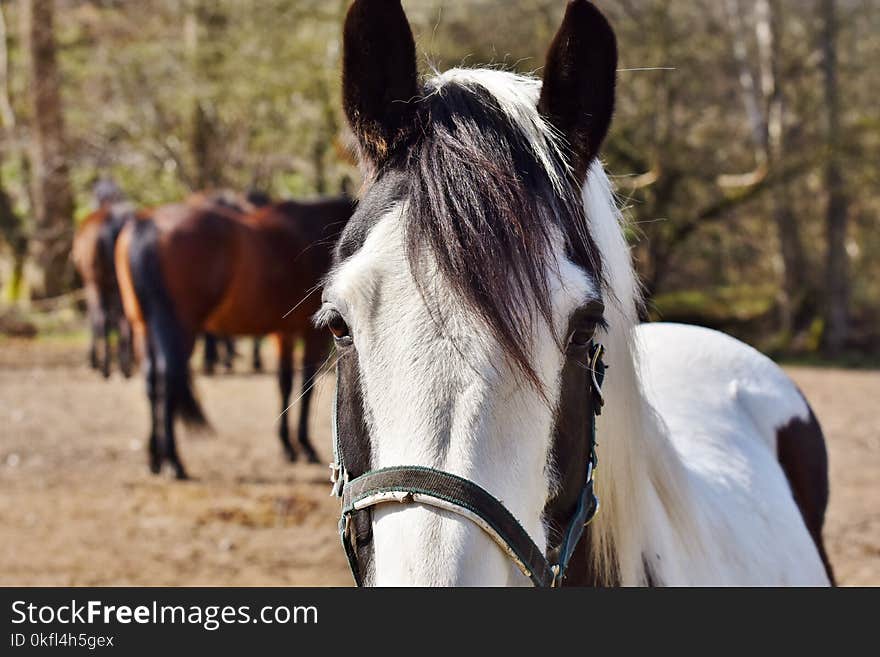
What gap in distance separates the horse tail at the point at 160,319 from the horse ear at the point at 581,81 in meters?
5.54

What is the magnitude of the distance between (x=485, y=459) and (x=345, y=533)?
1.02 ft

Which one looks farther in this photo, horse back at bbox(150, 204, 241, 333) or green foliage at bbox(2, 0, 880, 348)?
green foliage at bbox(2, 0, 880, 348)

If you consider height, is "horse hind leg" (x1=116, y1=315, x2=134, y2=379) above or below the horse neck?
below

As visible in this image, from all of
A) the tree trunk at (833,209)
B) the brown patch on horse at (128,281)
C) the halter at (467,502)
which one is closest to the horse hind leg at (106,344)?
the brown patch on horse at (128,281)

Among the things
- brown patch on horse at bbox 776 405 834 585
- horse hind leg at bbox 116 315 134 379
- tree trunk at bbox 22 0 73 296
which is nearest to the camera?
brown patch on horse at bbox 776 405 834 585

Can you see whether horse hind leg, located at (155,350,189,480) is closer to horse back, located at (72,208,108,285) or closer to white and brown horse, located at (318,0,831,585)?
horse back, located at (72,208,108,285)

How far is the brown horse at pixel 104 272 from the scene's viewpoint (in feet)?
27.0

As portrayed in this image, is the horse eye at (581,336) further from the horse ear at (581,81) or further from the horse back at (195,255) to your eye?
the horse back at (195,255)

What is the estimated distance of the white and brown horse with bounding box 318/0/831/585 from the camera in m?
1.25

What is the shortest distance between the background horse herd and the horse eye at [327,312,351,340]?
5.48 meters

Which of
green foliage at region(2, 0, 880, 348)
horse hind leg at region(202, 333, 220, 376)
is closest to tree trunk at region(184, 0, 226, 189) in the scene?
green foliage at region(2, 0, 880, 348)

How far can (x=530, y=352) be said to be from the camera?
51.6 inches

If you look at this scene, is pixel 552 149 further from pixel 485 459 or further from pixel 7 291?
pixel 7 291
